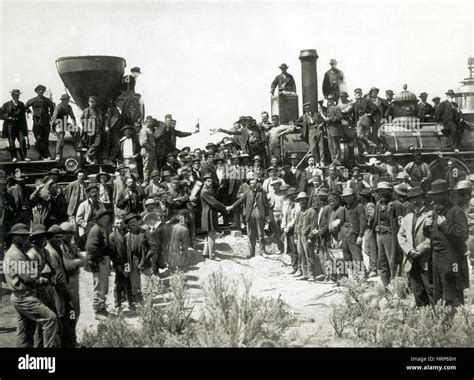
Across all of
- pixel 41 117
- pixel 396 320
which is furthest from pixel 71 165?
pixel 396 320

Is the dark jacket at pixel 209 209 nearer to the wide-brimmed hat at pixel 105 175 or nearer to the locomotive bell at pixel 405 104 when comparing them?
the wide-brimmed hat at pixel 105 175

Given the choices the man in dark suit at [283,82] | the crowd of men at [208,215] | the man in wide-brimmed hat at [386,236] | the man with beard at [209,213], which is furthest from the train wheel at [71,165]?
the man in wide-brimmed hat at [386,236]

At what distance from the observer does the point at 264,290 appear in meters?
11.0

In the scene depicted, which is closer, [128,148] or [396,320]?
[396,320]

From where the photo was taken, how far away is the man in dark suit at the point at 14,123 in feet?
45.7

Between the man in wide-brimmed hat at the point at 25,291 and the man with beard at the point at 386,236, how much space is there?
15.5 feet

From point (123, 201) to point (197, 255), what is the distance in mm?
1569

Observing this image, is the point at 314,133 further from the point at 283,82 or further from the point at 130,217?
the point at 130,217

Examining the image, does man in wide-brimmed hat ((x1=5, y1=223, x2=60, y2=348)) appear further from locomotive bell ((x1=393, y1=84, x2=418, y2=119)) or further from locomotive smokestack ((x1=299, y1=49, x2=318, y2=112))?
locomotive bell ((x1=393, y1=84, x2=418, y2=119))

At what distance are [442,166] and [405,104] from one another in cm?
194

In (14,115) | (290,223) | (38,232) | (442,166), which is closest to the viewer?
(38,232)

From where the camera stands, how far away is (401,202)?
10.8 m

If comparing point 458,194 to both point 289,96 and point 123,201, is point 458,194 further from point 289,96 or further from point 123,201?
point 289,96
